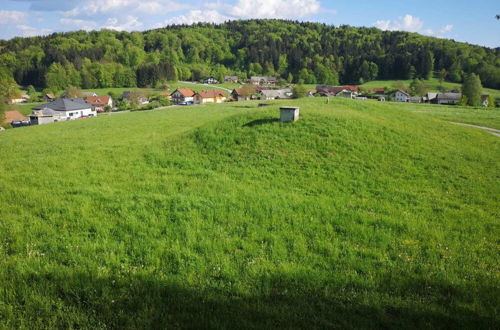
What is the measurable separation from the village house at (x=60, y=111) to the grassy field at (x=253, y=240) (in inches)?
2810

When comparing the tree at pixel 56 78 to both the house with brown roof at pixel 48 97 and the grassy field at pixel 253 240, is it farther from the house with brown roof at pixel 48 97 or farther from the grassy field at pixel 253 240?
the grassy field at pixel 253 240

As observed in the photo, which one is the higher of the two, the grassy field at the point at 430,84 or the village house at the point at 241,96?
the grassy field at the point at 430,84

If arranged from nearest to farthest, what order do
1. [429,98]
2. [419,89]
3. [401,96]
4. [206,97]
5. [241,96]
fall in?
[429,98] < [241,96] < [401,96] < [206,97] < [419,89]

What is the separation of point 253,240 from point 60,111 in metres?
88.1

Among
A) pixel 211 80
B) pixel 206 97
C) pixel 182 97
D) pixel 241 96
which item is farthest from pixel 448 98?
pixel 211 80

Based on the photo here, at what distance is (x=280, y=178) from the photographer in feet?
42.1

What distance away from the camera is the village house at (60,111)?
74688 mm

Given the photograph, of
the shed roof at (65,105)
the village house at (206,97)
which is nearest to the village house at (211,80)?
the village house at (206,97)

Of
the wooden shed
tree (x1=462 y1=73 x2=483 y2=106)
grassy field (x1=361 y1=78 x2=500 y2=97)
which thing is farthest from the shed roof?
grassy field (x1=361 y1=78 x2=500 y2=97)

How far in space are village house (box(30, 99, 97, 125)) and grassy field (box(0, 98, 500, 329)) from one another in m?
71.4

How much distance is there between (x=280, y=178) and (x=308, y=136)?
5187 mm

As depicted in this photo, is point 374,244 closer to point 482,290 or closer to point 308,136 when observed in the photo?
point 482,290

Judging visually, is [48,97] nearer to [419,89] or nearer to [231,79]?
[231,79]

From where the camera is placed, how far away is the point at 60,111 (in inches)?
3127
